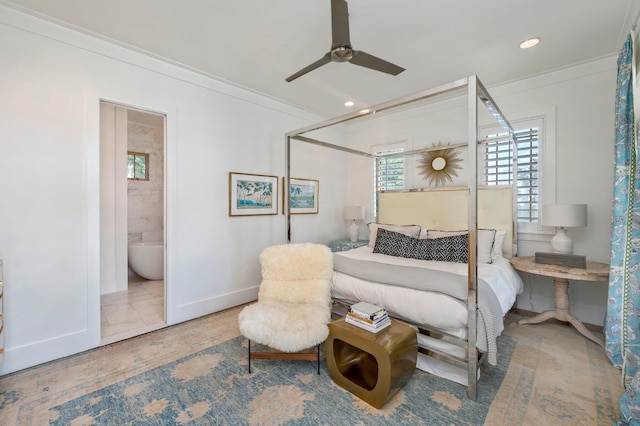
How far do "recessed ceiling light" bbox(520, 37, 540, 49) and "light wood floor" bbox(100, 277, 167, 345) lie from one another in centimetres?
445

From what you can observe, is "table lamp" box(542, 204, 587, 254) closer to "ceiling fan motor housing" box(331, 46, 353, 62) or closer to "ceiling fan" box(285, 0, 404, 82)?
"ceiling fan" box(285, 0, 404, 82)

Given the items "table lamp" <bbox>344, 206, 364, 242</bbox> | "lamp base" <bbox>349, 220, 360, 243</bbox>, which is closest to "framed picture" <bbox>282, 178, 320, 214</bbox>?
"table lamp" <bbox>344, 206, 364, 242</bbox>

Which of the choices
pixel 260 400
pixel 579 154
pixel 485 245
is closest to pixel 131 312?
pixel 260 400

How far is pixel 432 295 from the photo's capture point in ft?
6.94

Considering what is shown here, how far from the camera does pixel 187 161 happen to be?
3.14 m

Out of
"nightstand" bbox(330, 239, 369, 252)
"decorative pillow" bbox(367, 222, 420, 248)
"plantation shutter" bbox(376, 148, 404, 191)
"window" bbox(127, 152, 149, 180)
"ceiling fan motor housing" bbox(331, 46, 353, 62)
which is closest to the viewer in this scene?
"ceiling fan motor housing" bbox(331, 46, 353, 62)

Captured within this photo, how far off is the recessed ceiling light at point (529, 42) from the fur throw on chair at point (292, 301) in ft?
8.63

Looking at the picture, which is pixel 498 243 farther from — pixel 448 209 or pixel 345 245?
pixel 345 245

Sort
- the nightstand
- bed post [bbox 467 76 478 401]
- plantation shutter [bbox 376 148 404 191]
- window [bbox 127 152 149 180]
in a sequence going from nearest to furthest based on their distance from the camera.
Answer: bed post [bbox 467 76 478 401], the nightstand, plantation shutter [bbox 376 148 404 191], window [bbox 127 152 149 180]

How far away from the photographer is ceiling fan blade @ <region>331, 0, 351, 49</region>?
1.79 meters

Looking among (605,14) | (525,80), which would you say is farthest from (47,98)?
(525,80)

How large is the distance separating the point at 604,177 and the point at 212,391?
405 centimetres

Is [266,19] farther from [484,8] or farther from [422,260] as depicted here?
[422,260]

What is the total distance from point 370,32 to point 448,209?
2353 millimetres
